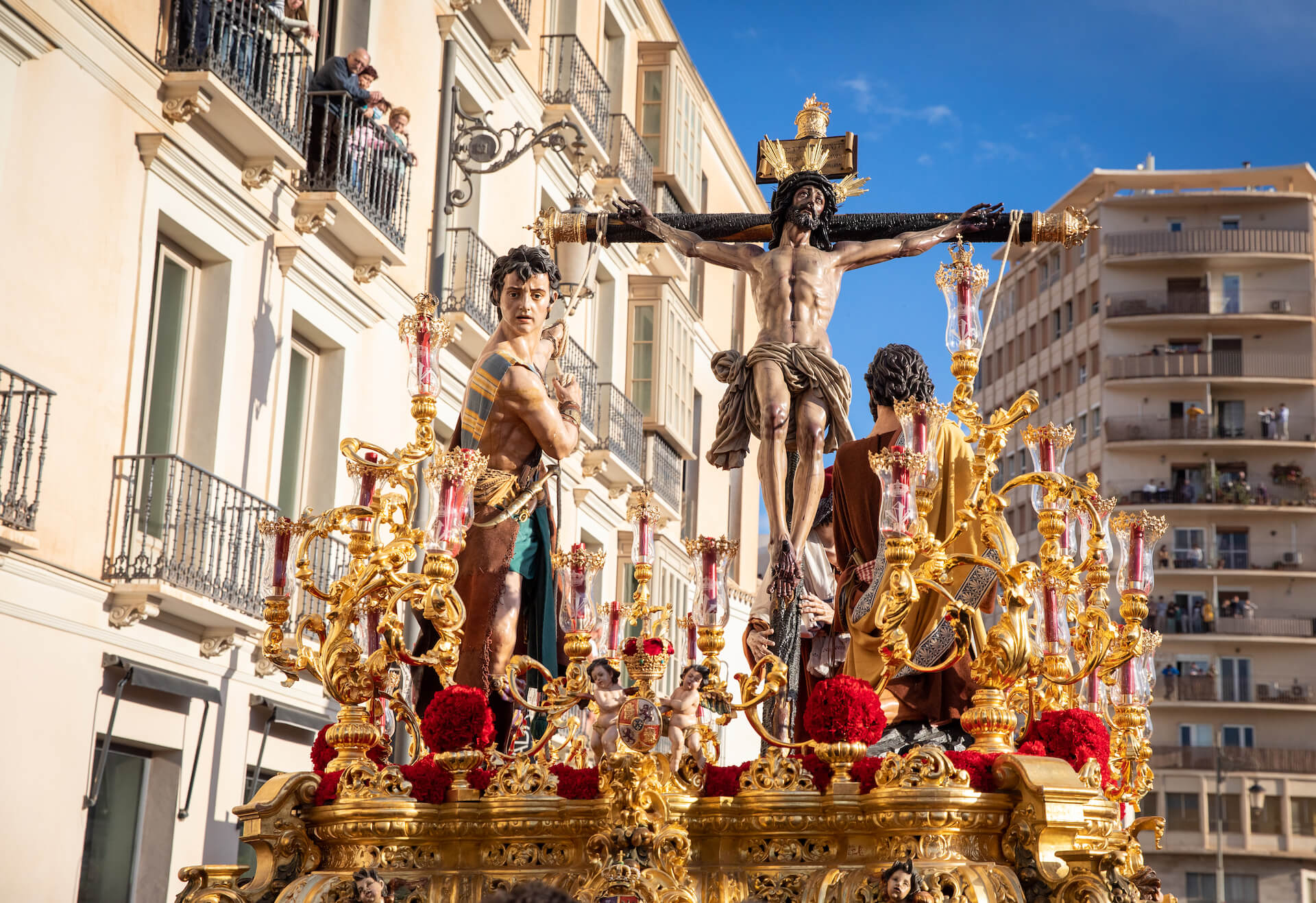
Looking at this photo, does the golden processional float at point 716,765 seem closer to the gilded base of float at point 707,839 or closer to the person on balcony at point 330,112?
the gilded base of float at point 707,839

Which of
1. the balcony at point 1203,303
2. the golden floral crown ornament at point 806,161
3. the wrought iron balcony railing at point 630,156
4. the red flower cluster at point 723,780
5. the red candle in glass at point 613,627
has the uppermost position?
the balcony at point 1203,303

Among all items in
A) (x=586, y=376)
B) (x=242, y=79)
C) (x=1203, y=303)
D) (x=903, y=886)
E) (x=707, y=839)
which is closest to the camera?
(x=903, y=886)

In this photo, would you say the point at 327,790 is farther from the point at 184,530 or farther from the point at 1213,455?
the point at 1213,455

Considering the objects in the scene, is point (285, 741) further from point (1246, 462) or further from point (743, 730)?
point (1246, 462)

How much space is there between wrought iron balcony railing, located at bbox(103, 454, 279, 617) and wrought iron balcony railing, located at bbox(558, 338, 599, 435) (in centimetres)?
647

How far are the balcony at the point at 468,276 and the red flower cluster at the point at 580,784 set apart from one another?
11660 mm

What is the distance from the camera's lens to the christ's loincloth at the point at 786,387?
7.94 meters

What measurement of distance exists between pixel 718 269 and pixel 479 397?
1932 cm

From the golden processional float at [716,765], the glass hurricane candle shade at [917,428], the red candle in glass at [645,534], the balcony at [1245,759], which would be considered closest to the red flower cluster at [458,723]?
the golden processional float at [716,765]

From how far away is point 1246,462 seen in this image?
53.0 metres

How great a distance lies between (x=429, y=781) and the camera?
6141mm

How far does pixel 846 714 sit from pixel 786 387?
7.80 feet

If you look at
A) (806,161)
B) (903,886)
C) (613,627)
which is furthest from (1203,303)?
(903,886)

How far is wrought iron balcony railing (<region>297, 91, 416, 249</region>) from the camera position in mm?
14828
